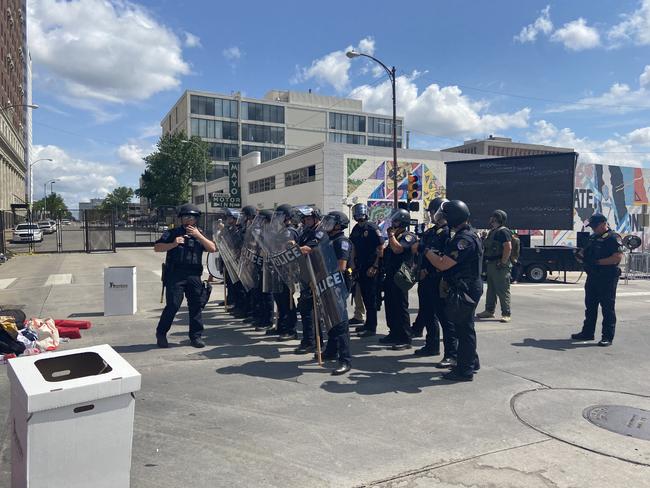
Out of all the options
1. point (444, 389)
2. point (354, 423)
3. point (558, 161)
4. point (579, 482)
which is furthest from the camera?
point (558, 161)

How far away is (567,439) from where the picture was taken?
13.3 feet

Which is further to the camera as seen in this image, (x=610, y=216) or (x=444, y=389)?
(x=610, y=216)

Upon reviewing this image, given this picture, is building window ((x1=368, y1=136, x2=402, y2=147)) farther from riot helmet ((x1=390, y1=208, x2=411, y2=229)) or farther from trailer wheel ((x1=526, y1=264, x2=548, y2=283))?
riot helmet ((x1=390, y1=208, x2=411, y2=229))

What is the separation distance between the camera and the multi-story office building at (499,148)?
112719 millimetres

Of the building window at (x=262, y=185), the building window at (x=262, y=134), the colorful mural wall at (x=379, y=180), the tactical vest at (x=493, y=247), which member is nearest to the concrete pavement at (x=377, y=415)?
the tactical vest at (x=493, y=247)

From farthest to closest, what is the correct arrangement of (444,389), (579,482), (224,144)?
(224,144) → (444,389) → (579,482)

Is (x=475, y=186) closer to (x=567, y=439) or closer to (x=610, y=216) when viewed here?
(x=567, y=439)

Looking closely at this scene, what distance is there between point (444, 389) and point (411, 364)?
98 cm

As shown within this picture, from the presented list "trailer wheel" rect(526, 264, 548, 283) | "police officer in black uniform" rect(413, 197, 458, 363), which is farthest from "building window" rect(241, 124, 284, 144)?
"police officer in black uniform" rect(413, 197, 458, 363)

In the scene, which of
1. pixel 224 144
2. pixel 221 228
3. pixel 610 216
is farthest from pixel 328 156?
pixel 224 144

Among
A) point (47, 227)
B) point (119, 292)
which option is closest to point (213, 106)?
point (47, 227)

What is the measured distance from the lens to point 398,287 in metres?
7.02

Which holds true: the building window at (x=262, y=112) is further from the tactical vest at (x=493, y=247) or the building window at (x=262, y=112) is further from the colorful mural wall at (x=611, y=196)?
the tactical vest at (x=493, y=247)

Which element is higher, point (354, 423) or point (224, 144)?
point (224, 144)
